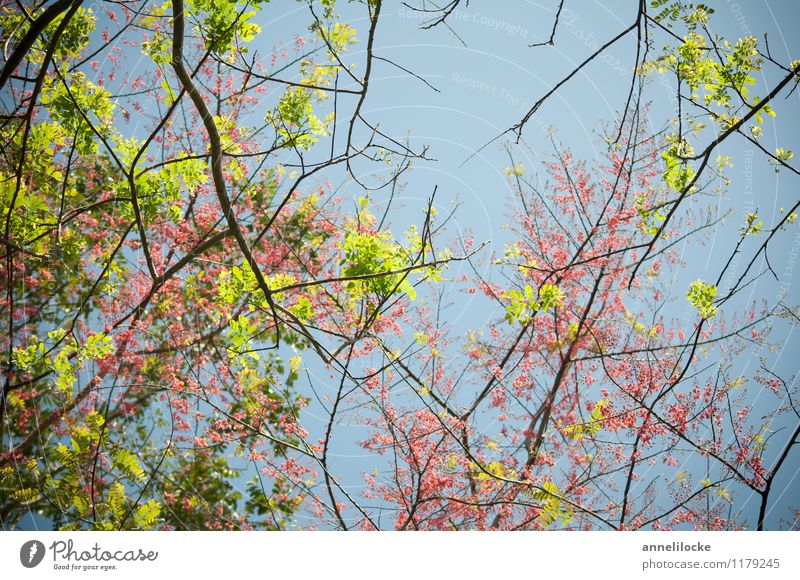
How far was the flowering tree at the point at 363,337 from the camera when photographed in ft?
7.14

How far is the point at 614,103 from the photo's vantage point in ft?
8.65

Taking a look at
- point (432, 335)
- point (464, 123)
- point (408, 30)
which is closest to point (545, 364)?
Answer: point (432, 335)

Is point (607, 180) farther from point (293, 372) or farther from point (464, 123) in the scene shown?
point (293, 372)

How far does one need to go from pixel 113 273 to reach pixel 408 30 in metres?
1.61

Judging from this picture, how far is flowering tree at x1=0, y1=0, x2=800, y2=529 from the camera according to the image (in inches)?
85.7

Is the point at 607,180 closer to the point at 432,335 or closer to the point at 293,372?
the point at 432,335

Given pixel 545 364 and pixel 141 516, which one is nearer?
pixel 141 516

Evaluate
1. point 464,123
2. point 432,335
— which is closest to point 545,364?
point 432,335

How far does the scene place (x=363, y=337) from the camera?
1997 mm

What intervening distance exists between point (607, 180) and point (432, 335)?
977mm
